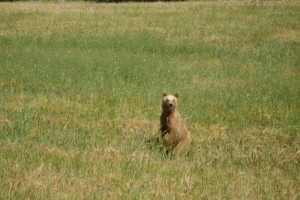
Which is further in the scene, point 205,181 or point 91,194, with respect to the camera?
point 205,181

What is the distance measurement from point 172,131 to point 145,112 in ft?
8.42

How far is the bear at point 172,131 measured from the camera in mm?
6897

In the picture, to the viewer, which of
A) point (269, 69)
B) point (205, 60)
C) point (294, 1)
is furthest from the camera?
point (294, 1)

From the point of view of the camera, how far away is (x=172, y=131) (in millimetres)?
6887

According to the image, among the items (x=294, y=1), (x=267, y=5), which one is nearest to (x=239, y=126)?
(x=267, y=5)

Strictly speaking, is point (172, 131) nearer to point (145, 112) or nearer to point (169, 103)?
point (169, 103)

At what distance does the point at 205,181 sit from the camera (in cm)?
571

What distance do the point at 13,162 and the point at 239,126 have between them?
4.86 meters

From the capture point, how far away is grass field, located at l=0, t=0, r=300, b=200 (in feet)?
18.3

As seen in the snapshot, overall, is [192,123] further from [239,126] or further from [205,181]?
[205,181]

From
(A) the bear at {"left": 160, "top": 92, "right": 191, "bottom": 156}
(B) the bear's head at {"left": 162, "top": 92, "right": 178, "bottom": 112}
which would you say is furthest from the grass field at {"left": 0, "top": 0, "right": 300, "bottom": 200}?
(B) the bear's head at {"left": 162, "top": 92, "right": 178, "bottom": 112}

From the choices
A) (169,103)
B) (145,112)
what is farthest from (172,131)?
(145,112)

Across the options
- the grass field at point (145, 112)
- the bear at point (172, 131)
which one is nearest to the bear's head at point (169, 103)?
the bear at point (172, 131)

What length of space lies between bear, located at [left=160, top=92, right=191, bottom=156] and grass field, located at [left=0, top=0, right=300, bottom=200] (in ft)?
0.79
